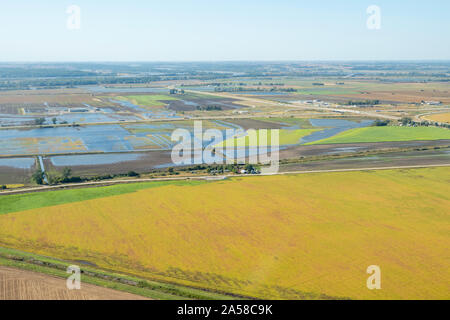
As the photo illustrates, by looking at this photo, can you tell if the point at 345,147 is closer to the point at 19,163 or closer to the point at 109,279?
the point at 19,163

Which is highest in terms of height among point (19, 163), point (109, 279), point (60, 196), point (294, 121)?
point (294, 121)

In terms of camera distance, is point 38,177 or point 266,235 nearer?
point 266,235

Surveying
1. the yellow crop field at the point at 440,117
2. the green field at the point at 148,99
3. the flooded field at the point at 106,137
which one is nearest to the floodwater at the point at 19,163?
the flooded field at the point at 106,137

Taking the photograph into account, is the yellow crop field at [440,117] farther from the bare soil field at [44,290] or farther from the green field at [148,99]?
the bare soil field at [44,290]

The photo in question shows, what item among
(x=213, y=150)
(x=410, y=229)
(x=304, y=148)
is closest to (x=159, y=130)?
(x=213, y=150)

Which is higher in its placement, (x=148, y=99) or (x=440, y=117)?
(x=148, y=99)

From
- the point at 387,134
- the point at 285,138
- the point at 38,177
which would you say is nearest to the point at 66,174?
the point at 38,177

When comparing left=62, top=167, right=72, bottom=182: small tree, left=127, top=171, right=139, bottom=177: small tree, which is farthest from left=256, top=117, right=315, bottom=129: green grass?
left=62, top=167, right=72, bottom=182: small tree
